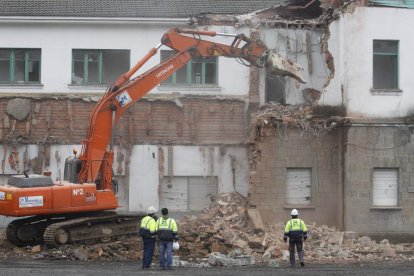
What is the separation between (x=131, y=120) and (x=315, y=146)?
23.6ft

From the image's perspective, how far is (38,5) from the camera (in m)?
29.3

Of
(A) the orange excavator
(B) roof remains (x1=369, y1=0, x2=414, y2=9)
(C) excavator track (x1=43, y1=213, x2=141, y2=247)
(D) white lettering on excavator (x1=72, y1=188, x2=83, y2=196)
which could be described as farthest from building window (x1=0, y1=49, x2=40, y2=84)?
(B) roof remains (x1=369, y1=0, x2=414, y2=9)

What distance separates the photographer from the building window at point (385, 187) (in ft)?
83.9

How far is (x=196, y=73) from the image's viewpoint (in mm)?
29297

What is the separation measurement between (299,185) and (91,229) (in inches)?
332

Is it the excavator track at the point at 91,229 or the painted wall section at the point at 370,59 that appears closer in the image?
the excavator track at the point at 91,229

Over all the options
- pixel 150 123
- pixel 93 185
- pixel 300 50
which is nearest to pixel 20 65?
pixel 150 123

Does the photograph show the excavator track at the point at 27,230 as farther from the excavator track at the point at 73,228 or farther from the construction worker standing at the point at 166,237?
the construction worker standing at the point at 166,237

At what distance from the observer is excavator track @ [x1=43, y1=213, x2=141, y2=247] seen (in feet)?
67.2

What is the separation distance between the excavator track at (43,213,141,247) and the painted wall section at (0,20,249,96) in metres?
8.04

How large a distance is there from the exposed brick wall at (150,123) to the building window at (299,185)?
125 inches

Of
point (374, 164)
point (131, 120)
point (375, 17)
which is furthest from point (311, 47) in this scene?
point (131, 120)

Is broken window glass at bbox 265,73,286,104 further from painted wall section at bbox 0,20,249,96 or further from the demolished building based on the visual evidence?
painted wall section at bbox 0,20,249,96

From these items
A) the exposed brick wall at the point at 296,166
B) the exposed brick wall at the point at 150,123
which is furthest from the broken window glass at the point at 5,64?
the exposed brick wall at the point at 296,166
